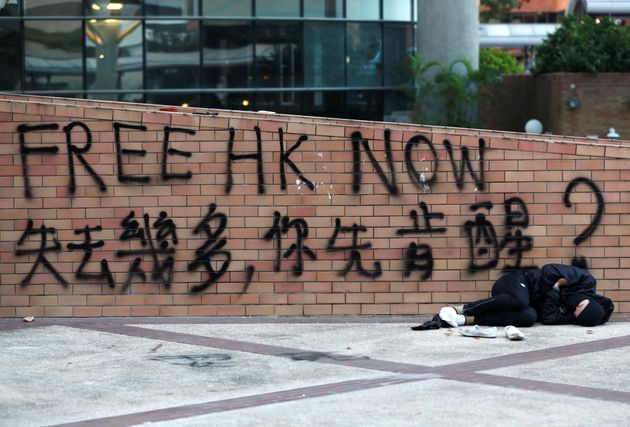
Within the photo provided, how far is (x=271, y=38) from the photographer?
24234 mm

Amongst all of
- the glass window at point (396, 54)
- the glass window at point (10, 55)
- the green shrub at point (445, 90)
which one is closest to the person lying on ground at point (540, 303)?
the green shrub at point (445, 90)

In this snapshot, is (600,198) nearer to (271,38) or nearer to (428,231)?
(428,231)

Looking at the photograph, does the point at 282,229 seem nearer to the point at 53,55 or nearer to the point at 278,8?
the point at 53,55

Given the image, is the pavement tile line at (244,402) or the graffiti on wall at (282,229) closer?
the pavement tile line at (244,402)

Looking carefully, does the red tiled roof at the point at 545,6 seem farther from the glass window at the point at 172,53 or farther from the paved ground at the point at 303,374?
the paved ground at the point at 303,374

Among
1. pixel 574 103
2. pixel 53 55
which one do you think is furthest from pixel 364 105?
pixel 53 55

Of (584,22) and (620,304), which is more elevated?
(584,22)

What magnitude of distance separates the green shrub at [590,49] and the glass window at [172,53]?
28.8 feet

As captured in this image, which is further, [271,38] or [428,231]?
[271,38]

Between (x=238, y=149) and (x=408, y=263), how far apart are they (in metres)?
1.90

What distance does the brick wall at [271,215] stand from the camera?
34.6ft

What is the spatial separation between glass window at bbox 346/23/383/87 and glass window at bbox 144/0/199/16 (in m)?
3.53

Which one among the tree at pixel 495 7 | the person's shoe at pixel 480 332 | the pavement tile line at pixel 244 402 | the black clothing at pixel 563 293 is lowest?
the pavement tile line at pixel 244 402

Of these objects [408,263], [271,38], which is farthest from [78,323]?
[271,38]
